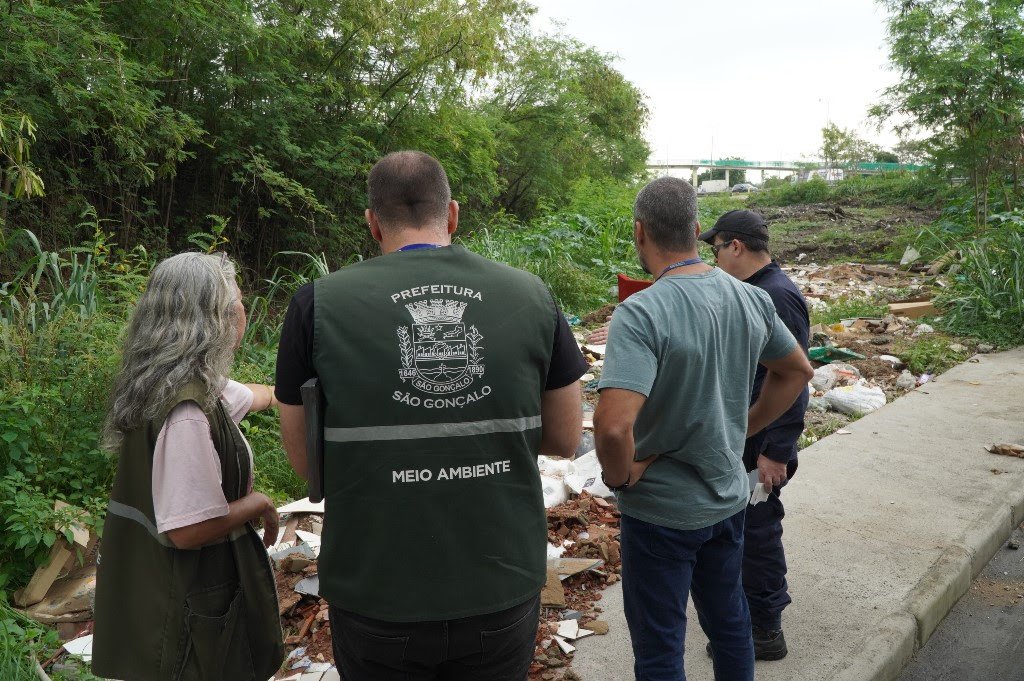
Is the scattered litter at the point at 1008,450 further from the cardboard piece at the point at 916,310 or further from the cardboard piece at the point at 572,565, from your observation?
the cardboard piece at the point at 916,310

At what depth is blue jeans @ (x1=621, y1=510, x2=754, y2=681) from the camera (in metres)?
2.45

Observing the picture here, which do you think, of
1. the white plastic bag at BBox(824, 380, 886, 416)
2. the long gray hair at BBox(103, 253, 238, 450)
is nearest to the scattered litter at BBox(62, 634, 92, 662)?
the long gray hair at BBox(103, 253, 238, 450)

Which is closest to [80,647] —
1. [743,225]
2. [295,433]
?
[295,433]

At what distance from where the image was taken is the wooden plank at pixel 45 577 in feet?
13.3

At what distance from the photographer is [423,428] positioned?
1.75m

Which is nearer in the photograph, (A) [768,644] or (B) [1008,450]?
(A) [768,644]

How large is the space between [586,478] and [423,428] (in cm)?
393

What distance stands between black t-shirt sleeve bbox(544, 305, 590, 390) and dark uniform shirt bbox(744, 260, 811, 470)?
1.44 metres

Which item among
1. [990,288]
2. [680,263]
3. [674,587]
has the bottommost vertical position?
[990,288]

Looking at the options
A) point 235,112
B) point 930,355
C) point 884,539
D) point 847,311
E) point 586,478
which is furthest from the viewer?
point 847,311

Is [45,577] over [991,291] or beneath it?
beneath

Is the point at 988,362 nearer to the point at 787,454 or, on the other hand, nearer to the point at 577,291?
the point at 577,291

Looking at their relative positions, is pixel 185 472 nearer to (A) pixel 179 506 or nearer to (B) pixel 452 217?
(A) pixel 179 506

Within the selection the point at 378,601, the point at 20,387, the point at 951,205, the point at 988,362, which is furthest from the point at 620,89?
the point at 378,601
